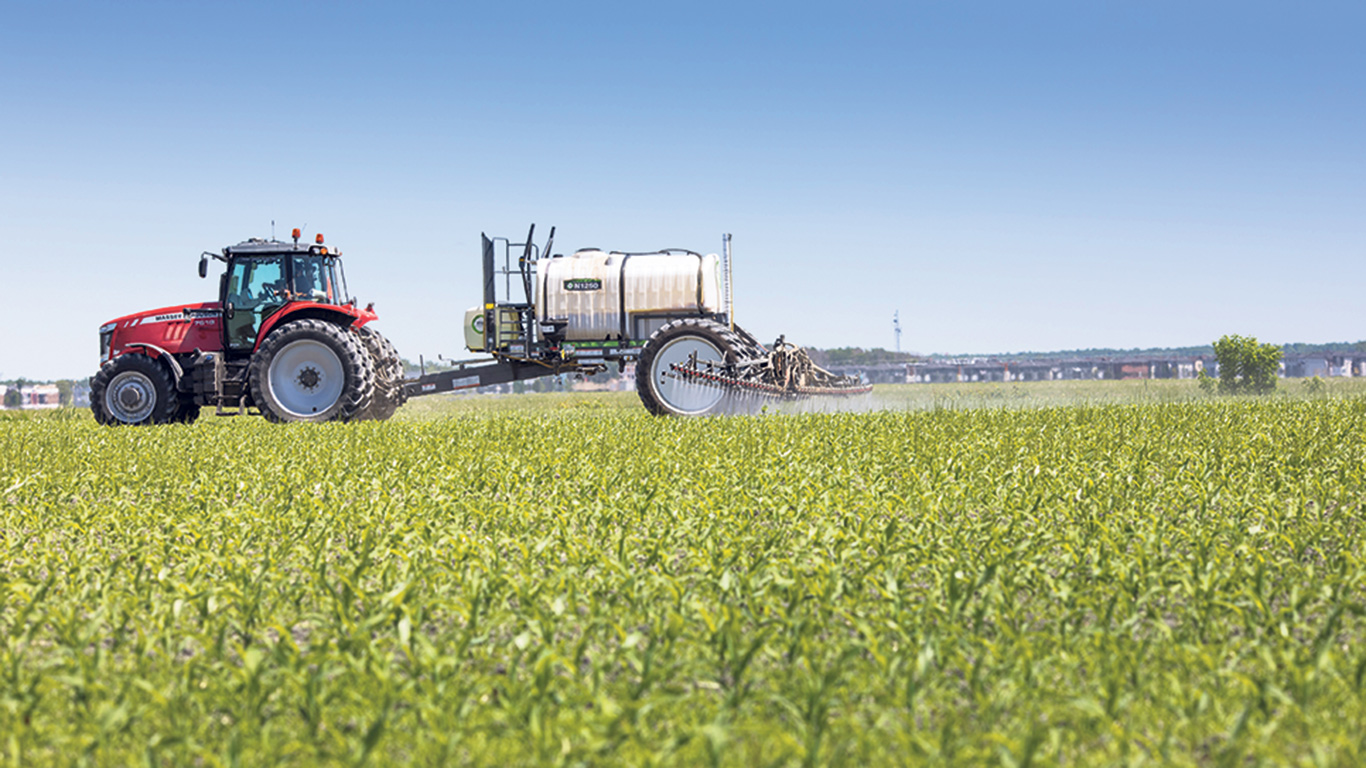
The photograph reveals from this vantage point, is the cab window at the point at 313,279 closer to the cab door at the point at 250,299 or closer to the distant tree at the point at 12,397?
the cab door at the point at 250,299

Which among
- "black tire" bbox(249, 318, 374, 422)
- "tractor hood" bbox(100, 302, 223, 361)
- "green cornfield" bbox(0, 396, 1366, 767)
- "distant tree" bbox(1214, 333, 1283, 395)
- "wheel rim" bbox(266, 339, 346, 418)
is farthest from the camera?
"distant tree" bbox(1214, 333, 1283, 395)

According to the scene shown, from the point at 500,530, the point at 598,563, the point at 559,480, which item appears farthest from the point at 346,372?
the point at 598,563

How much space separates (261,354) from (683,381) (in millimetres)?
6439

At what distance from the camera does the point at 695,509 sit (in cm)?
631

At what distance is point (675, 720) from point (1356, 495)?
231 inches

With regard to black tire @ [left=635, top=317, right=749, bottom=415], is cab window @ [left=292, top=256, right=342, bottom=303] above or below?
above

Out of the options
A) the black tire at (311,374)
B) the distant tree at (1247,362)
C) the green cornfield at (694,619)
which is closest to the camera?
the green cornfield at (694,619)

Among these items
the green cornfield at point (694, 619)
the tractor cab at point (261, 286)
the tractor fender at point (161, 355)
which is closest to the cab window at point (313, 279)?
the tractor cab at point (261, 286)

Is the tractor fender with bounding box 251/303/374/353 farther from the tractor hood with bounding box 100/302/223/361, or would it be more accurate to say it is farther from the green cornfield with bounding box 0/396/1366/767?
the green cornfield with bounding box 0/396/1366/767

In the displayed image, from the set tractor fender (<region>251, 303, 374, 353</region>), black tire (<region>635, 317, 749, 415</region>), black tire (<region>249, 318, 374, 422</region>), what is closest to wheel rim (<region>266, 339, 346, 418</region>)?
black tire (<region>249, 318, 374, 422</region>)

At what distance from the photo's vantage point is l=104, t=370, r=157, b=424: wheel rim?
579 inches

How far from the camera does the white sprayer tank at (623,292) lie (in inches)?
627

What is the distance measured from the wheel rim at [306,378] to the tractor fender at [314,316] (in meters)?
0.50

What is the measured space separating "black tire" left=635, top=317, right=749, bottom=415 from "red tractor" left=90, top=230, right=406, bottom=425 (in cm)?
408
